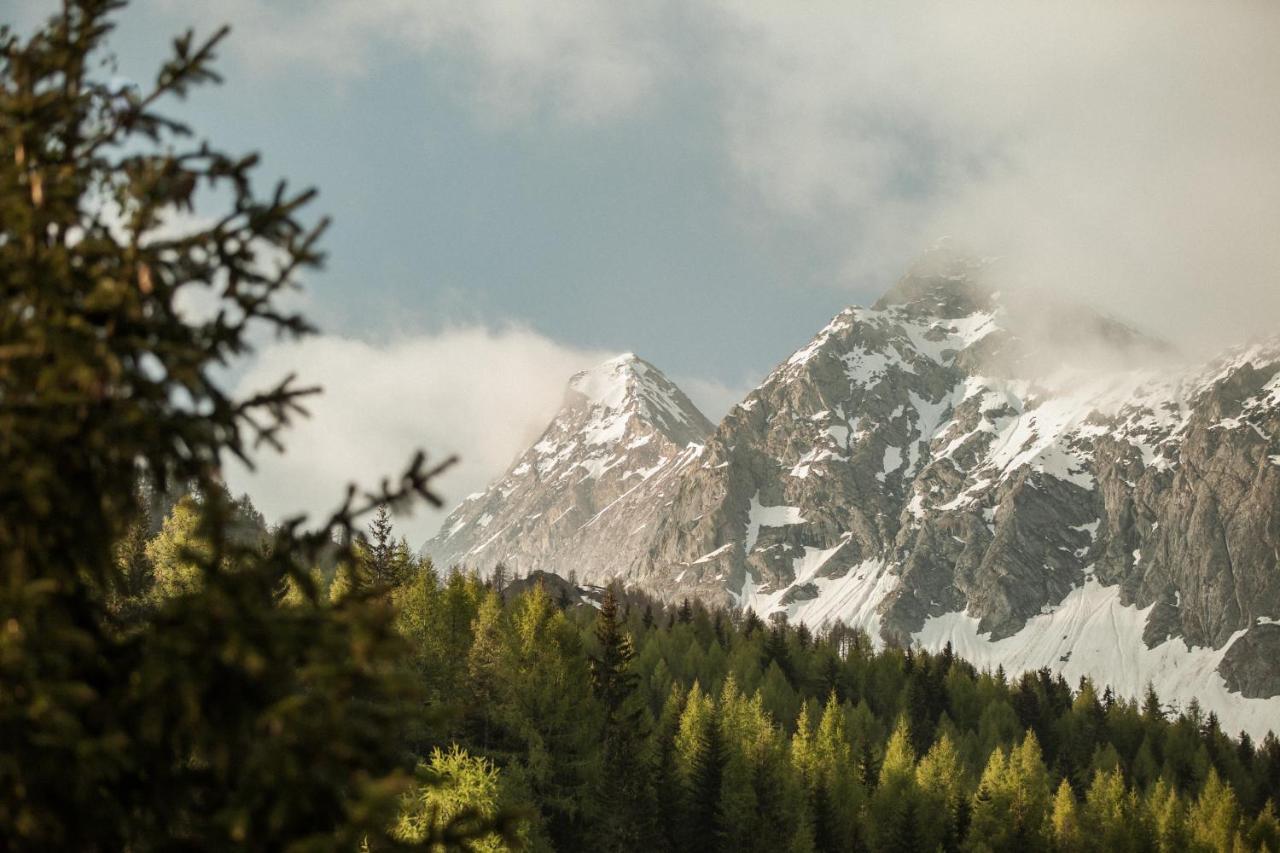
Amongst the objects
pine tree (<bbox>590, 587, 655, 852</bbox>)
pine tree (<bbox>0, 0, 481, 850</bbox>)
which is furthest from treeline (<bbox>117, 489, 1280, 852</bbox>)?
pine tree (<bbox>0, 0, 481, 850</bbox>)

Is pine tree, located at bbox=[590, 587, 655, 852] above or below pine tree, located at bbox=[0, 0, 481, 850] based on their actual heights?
above

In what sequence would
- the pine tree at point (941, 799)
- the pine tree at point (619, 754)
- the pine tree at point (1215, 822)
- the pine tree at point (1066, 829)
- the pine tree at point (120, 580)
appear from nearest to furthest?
the pine tree at point (120, 580), the pine tree at point (619, 754), the pine tree at point (941, 799), the pine tree at point (1066, 829), the pine tree at point (1215, 822)

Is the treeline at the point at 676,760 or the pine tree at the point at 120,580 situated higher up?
the treeline at the point at 676,760

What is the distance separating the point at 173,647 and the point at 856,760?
94168 millimetres

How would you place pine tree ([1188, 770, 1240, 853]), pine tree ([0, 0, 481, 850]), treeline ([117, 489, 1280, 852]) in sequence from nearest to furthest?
pine tree ([0, 0, 481, 850])
treeline ([117, 489, 1280, 852])
pine tree ([1188, 770, 1240, 853])

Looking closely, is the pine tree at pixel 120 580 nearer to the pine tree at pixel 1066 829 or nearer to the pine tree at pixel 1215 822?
the pine tree at pixel 1066 829

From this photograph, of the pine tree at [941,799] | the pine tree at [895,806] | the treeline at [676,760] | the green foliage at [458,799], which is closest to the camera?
the green foliage at [458,799]

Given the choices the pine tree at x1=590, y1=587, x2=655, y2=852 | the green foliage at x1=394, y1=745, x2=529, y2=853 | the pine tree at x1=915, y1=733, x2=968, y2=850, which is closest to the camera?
the green foliage at x1=394, y1=745, x2=529, y2=853

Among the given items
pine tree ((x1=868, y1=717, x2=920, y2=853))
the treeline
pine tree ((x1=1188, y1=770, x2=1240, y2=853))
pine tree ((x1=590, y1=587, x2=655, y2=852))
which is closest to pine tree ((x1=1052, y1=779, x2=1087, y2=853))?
the treeline

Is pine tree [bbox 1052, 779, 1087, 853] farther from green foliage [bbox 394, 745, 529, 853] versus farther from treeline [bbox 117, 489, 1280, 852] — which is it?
green foliage [bbox 394, 745, 529, 853]

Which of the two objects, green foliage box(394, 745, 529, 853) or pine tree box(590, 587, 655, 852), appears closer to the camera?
green foliage box(394, 745, 529, 853)

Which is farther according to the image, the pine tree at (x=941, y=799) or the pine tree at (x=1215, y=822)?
the pine tree at (x=1215, y=822)

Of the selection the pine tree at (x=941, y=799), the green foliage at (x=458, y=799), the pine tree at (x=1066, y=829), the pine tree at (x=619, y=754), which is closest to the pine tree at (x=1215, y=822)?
the pine tree at (x=1066, y=829)

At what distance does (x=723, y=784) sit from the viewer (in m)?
70.2
